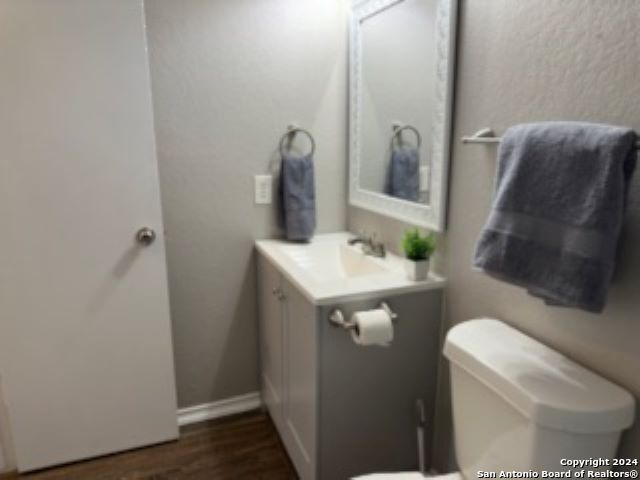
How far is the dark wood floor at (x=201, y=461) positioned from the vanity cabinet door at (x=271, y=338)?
0.12m

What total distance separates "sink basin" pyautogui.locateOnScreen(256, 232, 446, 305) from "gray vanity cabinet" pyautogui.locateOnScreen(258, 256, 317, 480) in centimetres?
6

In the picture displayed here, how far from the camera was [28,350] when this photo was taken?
171 centimetres

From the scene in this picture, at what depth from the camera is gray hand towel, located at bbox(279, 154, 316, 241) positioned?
1.99m

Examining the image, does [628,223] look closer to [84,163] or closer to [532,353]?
[532,353]

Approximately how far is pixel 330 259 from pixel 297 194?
12.9 inches

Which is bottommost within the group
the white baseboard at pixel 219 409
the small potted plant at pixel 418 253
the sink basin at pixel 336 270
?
the white baseboard at pixel 219 409

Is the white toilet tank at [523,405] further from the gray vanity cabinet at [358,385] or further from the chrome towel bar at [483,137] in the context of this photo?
the chrome towel bar at [483,137]

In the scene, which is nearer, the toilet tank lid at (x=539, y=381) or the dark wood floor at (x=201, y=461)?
the toilet tank lid at (x=539, y=381)

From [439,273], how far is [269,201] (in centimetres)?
87

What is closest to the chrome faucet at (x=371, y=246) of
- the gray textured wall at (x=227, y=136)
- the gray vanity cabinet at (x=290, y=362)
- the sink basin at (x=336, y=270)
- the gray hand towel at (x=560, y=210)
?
the sink basin at (x=336, y=270)

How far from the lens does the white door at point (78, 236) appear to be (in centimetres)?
153

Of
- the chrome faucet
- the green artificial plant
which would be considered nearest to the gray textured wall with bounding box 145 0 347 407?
the chrome faucet

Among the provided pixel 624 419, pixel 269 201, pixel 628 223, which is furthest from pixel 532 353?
pixel 269 201

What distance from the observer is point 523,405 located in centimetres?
97
